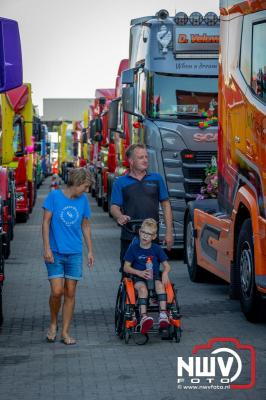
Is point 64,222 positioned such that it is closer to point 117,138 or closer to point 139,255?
point 139,255

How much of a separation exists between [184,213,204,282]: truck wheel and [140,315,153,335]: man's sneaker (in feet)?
17.8

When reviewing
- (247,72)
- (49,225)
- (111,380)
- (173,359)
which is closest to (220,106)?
(247,72)

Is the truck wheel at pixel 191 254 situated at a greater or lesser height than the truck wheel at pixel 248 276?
lesser

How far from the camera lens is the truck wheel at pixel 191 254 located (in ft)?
53.5

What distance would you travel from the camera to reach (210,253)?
1494 centimetres

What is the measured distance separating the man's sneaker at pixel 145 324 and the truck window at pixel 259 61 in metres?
2.52

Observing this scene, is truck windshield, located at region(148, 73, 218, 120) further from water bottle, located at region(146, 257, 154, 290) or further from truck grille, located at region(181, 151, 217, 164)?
water bottle, located at region(146, 257, 154, 290)

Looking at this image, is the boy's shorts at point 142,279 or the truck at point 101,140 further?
the truck at point 101,140

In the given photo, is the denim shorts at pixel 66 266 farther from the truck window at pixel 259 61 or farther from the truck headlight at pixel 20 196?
the truck headlight at pixel 20 196

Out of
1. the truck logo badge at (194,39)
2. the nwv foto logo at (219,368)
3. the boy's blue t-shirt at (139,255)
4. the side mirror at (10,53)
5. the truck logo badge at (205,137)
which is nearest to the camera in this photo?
the nwv foto logo at (219,368)

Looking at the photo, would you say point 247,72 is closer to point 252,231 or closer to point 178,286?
point 252,231

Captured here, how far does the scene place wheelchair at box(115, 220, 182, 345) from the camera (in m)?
11.0

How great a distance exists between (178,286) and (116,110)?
9547 millimetres

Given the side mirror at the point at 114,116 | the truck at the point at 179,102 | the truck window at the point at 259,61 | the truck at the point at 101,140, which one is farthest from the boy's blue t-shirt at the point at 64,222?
the truck at the point at 101,140
